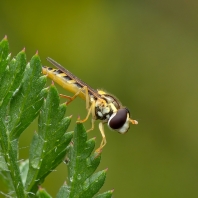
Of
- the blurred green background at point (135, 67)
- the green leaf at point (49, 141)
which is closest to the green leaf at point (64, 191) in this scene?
the green leaf at point (49, 141)

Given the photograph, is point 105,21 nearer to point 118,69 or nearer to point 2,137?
point 118,69

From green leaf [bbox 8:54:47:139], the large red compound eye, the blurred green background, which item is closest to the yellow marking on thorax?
the large red compound eye

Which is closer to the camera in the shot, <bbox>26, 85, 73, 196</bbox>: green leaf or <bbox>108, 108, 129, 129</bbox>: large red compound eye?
<bbox>26, 85, 73, 196</bbox>: green leaf

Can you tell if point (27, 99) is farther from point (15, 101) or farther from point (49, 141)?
point (49, 141)

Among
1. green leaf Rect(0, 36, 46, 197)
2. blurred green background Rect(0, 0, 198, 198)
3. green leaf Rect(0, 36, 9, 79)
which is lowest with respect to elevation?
blurred green background Rect(0, 0, 198, 198)

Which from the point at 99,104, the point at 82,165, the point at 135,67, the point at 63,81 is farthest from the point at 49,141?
the point at 135,67

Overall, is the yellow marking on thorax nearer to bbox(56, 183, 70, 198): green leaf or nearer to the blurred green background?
bbox(56, 183, 70, 198): green leaf

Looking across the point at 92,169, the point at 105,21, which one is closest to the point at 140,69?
the point at 105,21
